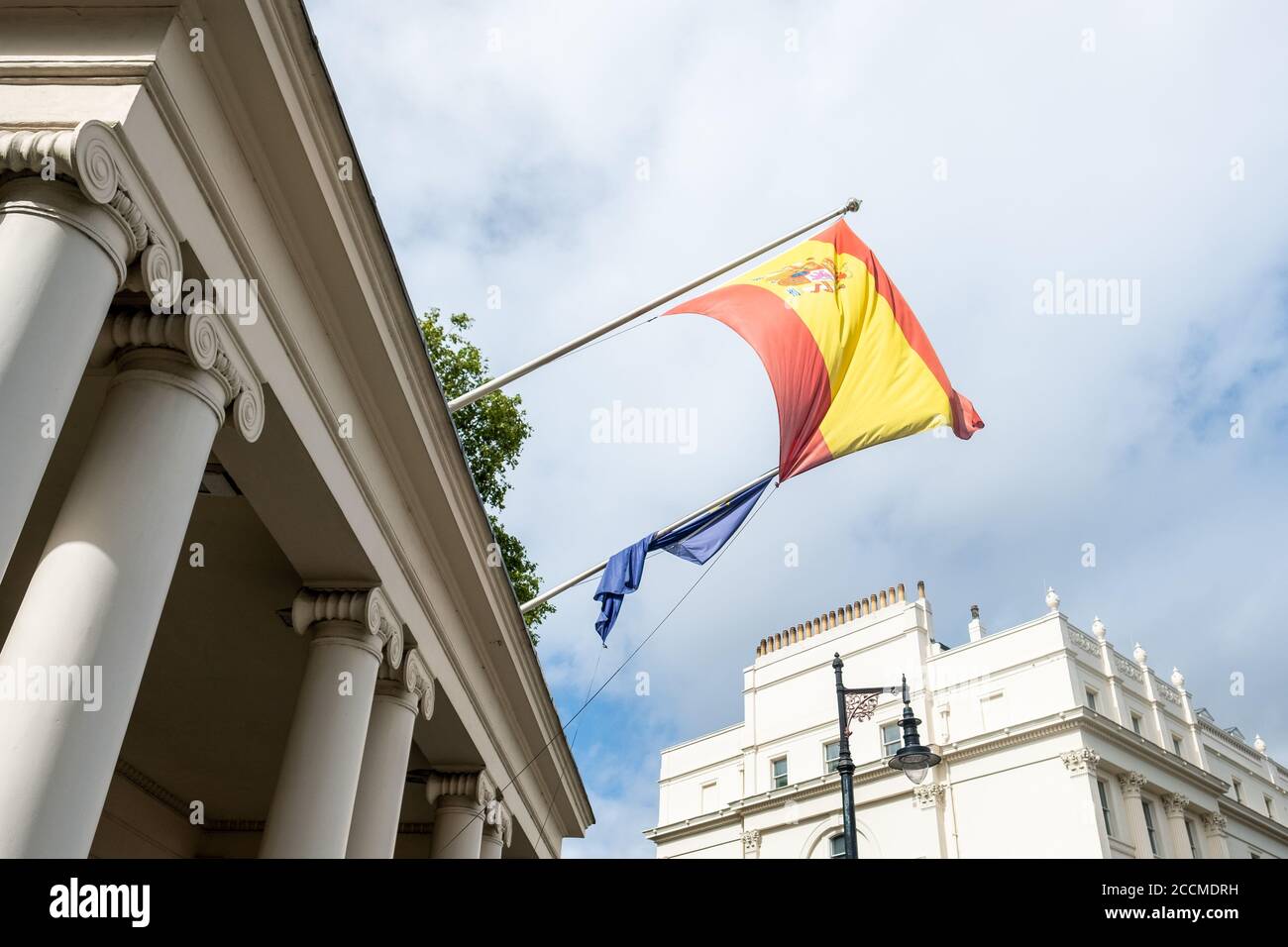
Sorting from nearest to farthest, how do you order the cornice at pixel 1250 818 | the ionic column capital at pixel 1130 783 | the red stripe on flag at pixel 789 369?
the red stripe on flag at pixel 789 369 < the ionic column capital at pixel 1130 783 < the cornice at pixel 1250 818

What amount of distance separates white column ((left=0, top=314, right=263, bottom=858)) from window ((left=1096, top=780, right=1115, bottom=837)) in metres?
33.3

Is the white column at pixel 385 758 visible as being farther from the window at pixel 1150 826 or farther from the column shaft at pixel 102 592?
the window at pixel 1150 826

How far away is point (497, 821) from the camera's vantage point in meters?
13.4

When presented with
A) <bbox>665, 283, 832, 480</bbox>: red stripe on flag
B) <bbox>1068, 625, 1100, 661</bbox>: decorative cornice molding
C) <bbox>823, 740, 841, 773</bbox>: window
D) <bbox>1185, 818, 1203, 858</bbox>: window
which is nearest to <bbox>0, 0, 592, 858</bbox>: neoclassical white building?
<bbox>665, 283, 832, 480</bbox>: red stripe on flag

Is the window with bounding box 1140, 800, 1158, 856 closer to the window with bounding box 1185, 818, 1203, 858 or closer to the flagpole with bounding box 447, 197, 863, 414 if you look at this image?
the window with bounding box 1185, 818, 1203, 858

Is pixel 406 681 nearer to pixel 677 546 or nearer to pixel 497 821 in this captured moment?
pixel 677 546

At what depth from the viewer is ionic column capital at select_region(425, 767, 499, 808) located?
12.5 m

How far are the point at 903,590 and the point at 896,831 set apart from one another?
30.1ft

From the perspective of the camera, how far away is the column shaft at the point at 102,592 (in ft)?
→ 15.1

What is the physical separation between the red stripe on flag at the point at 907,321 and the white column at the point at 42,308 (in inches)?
358

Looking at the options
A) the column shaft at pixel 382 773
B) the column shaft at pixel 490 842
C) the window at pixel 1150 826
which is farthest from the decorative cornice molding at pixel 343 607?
the window at pixel 1150 826

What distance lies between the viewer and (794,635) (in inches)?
1686

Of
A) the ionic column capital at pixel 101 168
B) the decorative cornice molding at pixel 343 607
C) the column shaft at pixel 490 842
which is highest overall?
the ionic column capital at pixel 101 168
